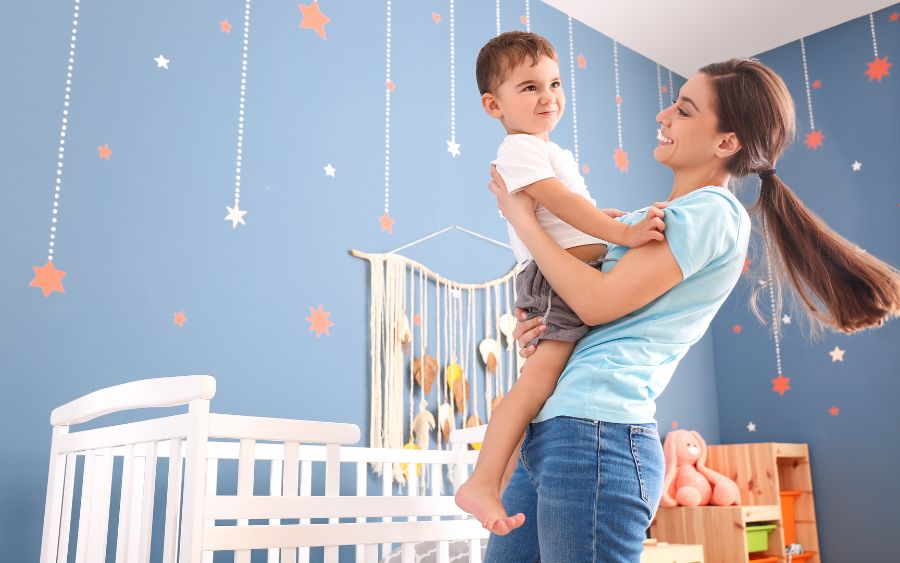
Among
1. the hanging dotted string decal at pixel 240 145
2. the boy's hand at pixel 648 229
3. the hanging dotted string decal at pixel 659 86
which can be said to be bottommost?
the boy's hand at pixel 648 229

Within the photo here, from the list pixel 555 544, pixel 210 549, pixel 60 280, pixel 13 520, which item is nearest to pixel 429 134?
pixel 60 280

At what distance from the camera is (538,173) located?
95cm

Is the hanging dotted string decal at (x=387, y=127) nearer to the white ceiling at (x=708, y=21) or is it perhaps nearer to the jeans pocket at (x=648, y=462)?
the white ceiling at (x=708, y=21)

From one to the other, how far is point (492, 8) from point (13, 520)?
6.83 ft

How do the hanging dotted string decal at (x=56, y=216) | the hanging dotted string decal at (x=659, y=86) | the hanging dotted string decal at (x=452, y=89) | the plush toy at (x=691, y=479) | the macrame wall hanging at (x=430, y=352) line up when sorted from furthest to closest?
the hanging dotted string decal at (x=659, y=86) → the plush toy at (x=691, y=479) → the hanging dotted string decal at (x=452, y=89) → the macrame wall hanging at (x=430, y=352) → the hanging dotted string decal at (x=56, y=216)

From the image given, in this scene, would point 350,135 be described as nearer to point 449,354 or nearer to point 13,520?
point 449,354

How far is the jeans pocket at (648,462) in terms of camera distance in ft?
2.57

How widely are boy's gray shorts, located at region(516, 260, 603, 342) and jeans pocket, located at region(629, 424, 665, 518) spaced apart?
0.13 metres

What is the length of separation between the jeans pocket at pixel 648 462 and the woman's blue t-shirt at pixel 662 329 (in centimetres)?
1

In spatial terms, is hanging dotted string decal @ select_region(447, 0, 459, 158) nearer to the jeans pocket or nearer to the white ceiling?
the white ceiling

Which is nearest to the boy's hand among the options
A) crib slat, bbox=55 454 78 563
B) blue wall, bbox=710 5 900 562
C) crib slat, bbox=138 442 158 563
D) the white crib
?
the white crib

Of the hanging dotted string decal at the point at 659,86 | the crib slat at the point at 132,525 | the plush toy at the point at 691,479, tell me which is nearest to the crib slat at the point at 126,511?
the crib slat at the point at 132,525

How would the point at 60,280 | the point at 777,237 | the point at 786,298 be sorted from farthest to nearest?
the point at 786,298
the point at 60,280
the point at 777,237

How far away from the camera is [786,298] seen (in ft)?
10.1
